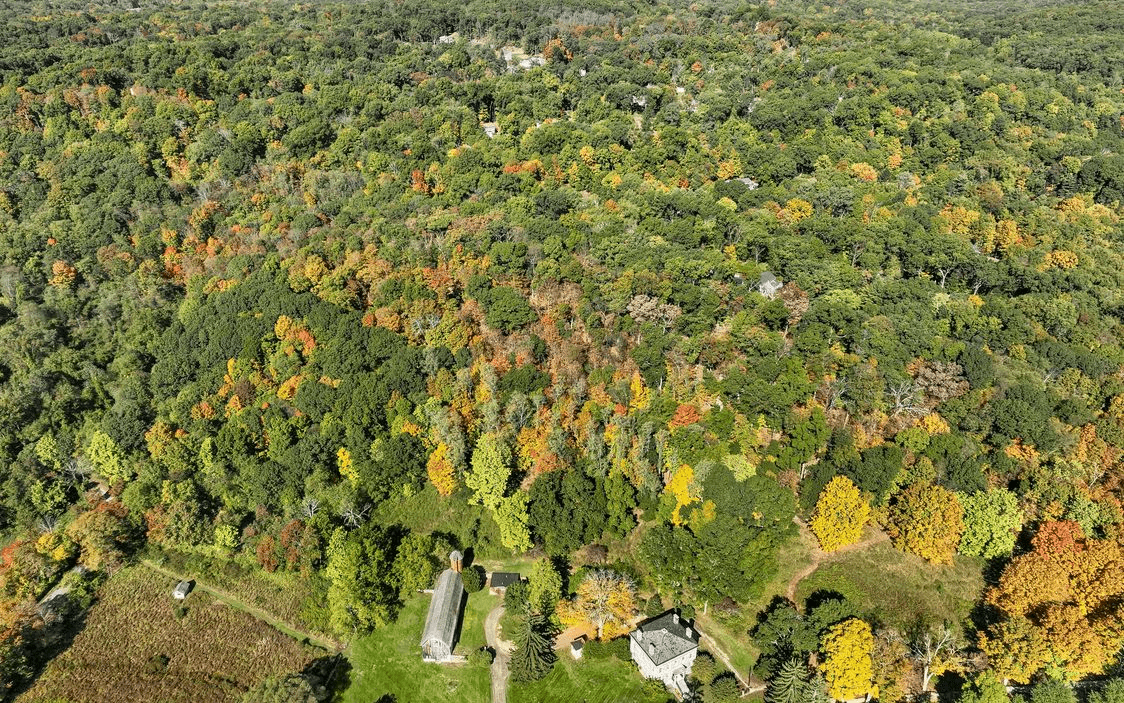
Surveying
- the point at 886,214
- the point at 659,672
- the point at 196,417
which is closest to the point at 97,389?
the point at 196,417

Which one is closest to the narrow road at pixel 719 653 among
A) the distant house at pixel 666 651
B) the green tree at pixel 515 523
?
the distant house at pixel 666 651

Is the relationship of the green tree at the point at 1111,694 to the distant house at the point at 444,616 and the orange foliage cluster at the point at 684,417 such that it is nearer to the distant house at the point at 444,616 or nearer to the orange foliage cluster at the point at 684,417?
the orange foliage cluster at the point at 684,417

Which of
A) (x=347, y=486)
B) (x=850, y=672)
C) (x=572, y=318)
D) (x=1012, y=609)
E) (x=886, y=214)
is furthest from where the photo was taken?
(x=886, y=214)

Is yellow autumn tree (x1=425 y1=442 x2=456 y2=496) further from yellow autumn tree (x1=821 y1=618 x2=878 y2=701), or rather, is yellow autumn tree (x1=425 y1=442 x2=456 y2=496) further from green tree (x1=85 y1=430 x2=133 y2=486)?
yellow autumn tree (x1=821 y1=618 x2=878 y2=701)

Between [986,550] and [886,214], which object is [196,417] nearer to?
[986,550]

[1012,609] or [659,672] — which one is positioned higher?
[1012,609]
